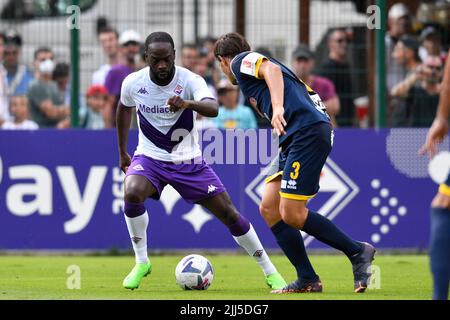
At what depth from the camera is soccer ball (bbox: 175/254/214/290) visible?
9.41 meters

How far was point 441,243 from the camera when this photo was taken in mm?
6602

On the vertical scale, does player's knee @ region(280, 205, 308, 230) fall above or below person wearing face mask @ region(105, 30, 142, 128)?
below

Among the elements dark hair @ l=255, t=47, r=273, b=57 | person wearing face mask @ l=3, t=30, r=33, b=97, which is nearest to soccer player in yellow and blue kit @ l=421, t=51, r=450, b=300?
dark hair @ l=255, t=47, r=273, b=57

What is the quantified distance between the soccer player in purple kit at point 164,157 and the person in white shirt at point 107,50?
4.16m

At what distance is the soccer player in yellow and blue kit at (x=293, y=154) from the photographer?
8766 mm

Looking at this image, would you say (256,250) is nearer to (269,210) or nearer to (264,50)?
(269,210)

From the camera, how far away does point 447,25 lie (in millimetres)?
14023

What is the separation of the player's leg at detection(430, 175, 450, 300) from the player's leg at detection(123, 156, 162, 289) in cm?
332

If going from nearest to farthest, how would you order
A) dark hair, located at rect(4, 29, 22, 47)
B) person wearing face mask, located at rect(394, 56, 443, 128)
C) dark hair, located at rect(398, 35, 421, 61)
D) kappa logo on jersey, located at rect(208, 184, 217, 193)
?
kappa logo on jersey, located at rect(208, 184, 217, 193) → person wearing face mask, located at rect(394, 56, 443, 128) → dark hair, located at rect(4, 29, 22, 47) → dark hair, located at rect(398, 35, 421, 61)

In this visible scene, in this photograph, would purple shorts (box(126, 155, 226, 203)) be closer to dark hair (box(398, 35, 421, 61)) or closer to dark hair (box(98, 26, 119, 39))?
dark hair (box(98, 26, 119, 39))

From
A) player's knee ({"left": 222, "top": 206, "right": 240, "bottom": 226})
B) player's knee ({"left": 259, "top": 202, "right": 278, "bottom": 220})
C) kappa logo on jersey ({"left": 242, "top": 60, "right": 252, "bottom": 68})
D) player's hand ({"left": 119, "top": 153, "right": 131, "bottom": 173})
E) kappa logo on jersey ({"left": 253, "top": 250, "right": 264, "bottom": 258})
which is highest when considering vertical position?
kappa logo on jersey ({"left": 242, "top": 60, "right": 252, "bottom": 68})

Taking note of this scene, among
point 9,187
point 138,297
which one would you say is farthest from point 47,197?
point 138,297

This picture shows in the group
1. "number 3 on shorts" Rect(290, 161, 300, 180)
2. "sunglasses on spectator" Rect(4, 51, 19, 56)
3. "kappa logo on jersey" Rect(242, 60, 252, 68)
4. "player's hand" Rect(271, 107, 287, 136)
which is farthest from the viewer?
"sunglasses on spectator" Rect(4, 51, 19, 56)
